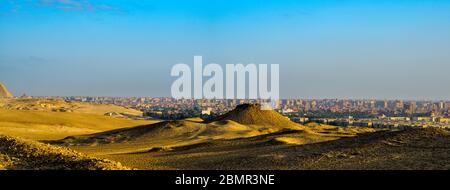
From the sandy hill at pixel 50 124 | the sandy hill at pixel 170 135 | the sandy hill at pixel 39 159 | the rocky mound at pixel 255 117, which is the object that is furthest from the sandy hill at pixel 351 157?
the rocky mound at pixel 255 117

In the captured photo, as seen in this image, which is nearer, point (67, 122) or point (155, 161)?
point (155, 161)

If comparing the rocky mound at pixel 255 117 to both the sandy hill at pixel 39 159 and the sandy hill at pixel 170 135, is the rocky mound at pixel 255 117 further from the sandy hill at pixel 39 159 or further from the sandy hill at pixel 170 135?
the sandy hill at pixel 39 159

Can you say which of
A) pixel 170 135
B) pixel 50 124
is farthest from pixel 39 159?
pixel 50 124

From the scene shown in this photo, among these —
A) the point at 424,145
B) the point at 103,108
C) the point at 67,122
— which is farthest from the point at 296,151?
the point at 103,108

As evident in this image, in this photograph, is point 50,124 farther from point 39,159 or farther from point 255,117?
point 39,159

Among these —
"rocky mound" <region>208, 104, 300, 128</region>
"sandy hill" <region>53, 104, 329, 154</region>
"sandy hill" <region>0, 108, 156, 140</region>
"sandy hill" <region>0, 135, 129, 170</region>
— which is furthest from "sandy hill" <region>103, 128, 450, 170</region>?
"rocky mound" <region>208, 104, 300, 128</region>

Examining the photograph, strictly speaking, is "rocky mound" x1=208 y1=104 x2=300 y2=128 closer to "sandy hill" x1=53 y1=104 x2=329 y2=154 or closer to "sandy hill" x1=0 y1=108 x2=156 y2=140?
"sandy hill" x1=53 y1=104 x2=329 y2=154

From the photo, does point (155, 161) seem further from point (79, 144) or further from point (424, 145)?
point (79, 144)

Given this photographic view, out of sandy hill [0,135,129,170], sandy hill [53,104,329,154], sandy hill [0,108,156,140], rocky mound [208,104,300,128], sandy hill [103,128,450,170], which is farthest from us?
rocky mound [208,104,300,128]
